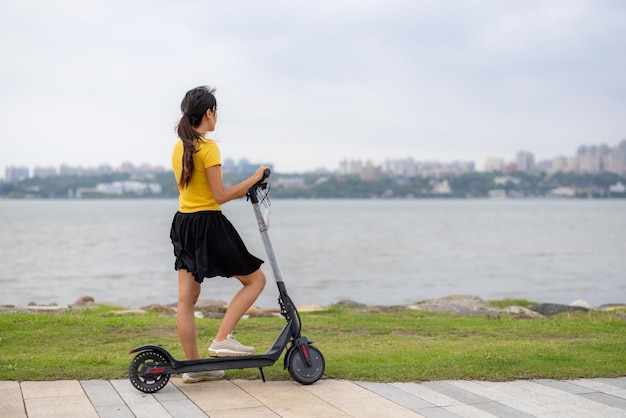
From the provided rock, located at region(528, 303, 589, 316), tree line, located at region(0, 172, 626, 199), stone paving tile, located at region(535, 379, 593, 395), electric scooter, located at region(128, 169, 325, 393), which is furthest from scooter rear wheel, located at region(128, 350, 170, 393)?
tree line, located at region(0, 172, 626, 199)

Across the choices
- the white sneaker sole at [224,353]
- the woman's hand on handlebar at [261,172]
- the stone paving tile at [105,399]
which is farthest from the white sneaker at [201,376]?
the woman's hand on handlebar at [261,172]

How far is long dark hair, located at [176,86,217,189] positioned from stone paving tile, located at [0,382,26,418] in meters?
1.87

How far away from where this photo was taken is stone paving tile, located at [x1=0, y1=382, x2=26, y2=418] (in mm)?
5020

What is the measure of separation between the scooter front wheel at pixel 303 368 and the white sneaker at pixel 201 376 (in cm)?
56

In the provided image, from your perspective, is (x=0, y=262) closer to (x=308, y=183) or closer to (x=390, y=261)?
(x=390, y=261)

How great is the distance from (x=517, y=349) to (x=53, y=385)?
Answer: 14.4 ft

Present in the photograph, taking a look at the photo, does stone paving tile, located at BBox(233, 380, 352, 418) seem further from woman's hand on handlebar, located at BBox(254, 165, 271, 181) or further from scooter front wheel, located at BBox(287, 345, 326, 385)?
woman's hand on handlebar, located at BBox(254, 165, 271, 181)

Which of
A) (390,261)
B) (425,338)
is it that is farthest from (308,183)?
(425,338)

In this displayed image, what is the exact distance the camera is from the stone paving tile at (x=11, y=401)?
502cm

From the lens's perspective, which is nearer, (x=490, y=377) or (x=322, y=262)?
(x=490, y=377)

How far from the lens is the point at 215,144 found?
589 centimetres

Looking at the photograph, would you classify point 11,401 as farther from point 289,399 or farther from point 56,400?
point 289,399

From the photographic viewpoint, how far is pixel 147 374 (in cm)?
555

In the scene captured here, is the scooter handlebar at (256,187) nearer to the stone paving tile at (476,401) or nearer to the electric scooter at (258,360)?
the electric scooter at (258,360)
